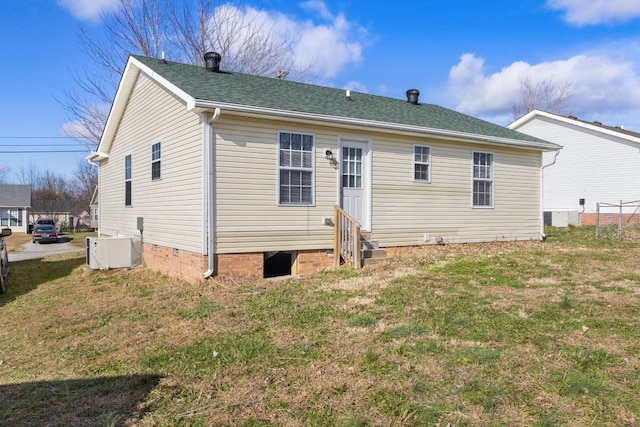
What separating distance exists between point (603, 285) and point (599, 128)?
53.1ft

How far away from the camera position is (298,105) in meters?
9.25

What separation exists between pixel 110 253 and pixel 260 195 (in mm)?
4810

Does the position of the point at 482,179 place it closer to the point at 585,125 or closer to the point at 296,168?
the point at 296,168

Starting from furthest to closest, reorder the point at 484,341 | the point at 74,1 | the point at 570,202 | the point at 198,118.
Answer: the point at 570,202, the point at 74,1, the point at 198,118, the point at 484,341

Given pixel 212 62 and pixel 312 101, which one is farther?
pixel 212 62

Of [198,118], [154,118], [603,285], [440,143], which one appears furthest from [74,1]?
[603,285]

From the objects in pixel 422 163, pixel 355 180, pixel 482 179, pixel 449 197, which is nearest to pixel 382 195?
pixel 355 180

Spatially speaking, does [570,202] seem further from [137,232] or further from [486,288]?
[137,232]

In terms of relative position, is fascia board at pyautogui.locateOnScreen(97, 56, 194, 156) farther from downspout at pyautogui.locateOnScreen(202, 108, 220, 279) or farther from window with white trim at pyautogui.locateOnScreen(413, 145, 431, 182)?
window with white trim at pyautogui.locateOnScreen(413, 145, 431, 182)

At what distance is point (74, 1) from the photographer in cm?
1555

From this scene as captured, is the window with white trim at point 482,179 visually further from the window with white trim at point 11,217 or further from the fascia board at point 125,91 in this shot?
the window with white trim at point 11,217

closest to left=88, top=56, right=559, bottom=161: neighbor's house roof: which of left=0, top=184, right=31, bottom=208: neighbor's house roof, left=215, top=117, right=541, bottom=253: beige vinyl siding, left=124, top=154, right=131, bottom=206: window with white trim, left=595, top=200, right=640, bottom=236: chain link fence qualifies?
left=215, top=117, right=541, bottom=253: beige vinyl siding

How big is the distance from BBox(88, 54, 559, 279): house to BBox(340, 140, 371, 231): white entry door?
0.02 metres

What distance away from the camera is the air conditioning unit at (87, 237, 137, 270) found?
1093cm
